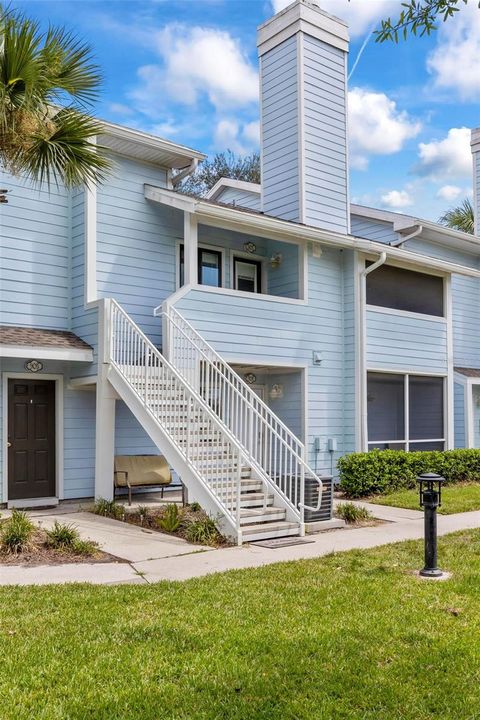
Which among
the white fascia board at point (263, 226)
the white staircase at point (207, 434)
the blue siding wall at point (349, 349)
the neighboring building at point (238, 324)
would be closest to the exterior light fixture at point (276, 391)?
the neighboring building at point (238, 324)

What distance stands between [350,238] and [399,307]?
2238 mm

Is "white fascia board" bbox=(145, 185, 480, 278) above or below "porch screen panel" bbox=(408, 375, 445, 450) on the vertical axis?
above

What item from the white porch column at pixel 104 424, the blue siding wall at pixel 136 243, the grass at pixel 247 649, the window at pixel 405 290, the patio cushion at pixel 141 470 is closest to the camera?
the grass at pixel 247 649

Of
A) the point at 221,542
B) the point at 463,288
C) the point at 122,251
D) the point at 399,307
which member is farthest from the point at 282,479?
the point at 463,288

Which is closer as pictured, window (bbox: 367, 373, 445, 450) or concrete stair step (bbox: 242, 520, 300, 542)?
concrete stair step (bbox: 242, 520, 300, 542)

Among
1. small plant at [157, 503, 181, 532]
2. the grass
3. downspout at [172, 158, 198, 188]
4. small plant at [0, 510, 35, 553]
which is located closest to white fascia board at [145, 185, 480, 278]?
downspout at [172, 158, 198, 188]

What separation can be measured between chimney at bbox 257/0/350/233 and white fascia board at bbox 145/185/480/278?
998 mm

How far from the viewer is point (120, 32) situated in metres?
11.1

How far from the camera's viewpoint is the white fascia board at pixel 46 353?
380 inches

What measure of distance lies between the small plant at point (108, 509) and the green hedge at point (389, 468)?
14.4ft

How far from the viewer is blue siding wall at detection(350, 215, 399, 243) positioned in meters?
16.0

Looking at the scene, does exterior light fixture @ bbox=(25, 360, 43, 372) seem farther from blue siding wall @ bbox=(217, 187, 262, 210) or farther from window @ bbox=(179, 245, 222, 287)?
blue siding wall @ bbox=(217, 187, 262, 210)

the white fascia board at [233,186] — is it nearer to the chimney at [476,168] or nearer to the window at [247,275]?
the window at [247,275]

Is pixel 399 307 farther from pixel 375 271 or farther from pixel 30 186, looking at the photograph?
pixel 30 186
